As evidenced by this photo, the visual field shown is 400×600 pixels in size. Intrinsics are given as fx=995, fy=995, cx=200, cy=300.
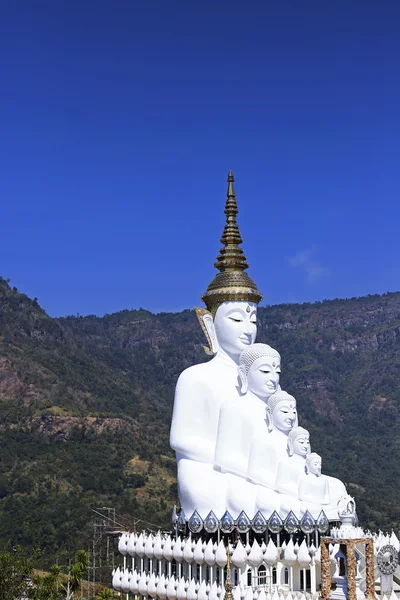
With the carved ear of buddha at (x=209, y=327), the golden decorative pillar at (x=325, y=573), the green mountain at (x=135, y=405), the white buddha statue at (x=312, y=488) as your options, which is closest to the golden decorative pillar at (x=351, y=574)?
the golden decorative pillar at (x=325, y=573)

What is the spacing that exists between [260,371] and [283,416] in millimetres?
1588

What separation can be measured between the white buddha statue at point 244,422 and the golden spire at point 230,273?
2.20 meters

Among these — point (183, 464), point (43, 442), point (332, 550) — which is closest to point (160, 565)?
point (183, 464)

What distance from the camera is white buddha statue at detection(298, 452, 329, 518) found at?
1200 inches

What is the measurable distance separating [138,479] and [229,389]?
4124 centimetres

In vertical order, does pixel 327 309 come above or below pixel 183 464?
above

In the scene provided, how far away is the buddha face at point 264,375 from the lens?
31547mm

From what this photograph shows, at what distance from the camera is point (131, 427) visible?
3346 inches

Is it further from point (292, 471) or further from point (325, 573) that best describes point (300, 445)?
point (325, 573)


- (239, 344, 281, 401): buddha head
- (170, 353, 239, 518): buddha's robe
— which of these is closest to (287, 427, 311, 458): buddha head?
(239, 344, 281, 401): buddha head

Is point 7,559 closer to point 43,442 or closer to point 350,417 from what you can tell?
point 43,442

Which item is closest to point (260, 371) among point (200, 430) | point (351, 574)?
point (200, 430)

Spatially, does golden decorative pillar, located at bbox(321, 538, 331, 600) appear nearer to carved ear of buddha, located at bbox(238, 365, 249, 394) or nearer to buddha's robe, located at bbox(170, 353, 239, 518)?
buddha's robe, located at bbox(170, 353, 239, 518)

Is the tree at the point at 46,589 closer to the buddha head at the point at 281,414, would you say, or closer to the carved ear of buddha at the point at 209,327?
the carved ear of buddha at the point at 209,327
